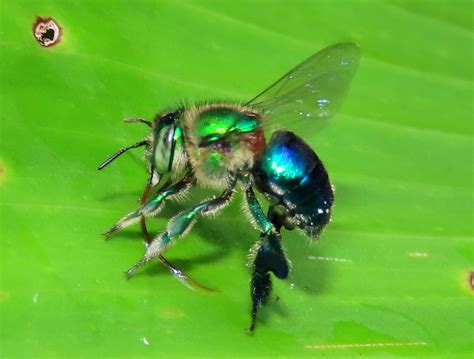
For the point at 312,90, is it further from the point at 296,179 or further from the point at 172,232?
the point at 172,232

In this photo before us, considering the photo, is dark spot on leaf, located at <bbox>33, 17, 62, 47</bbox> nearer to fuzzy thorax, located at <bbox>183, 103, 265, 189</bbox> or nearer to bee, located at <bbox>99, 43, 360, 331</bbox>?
bee, located at <bbox>99, 43, 360, 331</bbox>

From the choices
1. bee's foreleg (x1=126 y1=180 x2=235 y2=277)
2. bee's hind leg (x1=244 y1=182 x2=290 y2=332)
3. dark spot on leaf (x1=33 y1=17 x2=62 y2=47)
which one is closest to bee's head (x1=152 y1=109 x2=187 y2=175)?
bee's foreleg (x1=126 y1=180 x2=235 y2=277)

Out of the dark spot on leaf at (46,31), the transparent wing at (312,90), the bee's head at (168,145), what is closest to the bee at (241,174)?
the bee's head at (168,145)

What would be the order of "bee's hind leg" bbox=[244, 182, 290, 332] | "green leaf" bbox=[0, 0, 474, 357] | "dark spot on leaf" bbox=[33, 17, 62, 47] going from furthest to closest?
"dark spot on leaf" bbox=[33, 17, 62, 47] → "bee's hind leg" bbox=[244, 182, 290, 332] → "green leaf" bbox=[0, 0, 474, 357]

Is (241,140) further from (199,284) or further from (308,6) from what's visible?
(308,6)

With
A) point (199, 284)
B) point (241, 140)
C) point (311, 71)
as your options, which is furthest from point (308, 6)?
point (199, 284)

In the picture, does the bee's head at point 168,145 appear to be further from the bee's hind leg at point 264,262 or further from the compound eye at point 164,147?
the bee's hind leg at point 264,262
